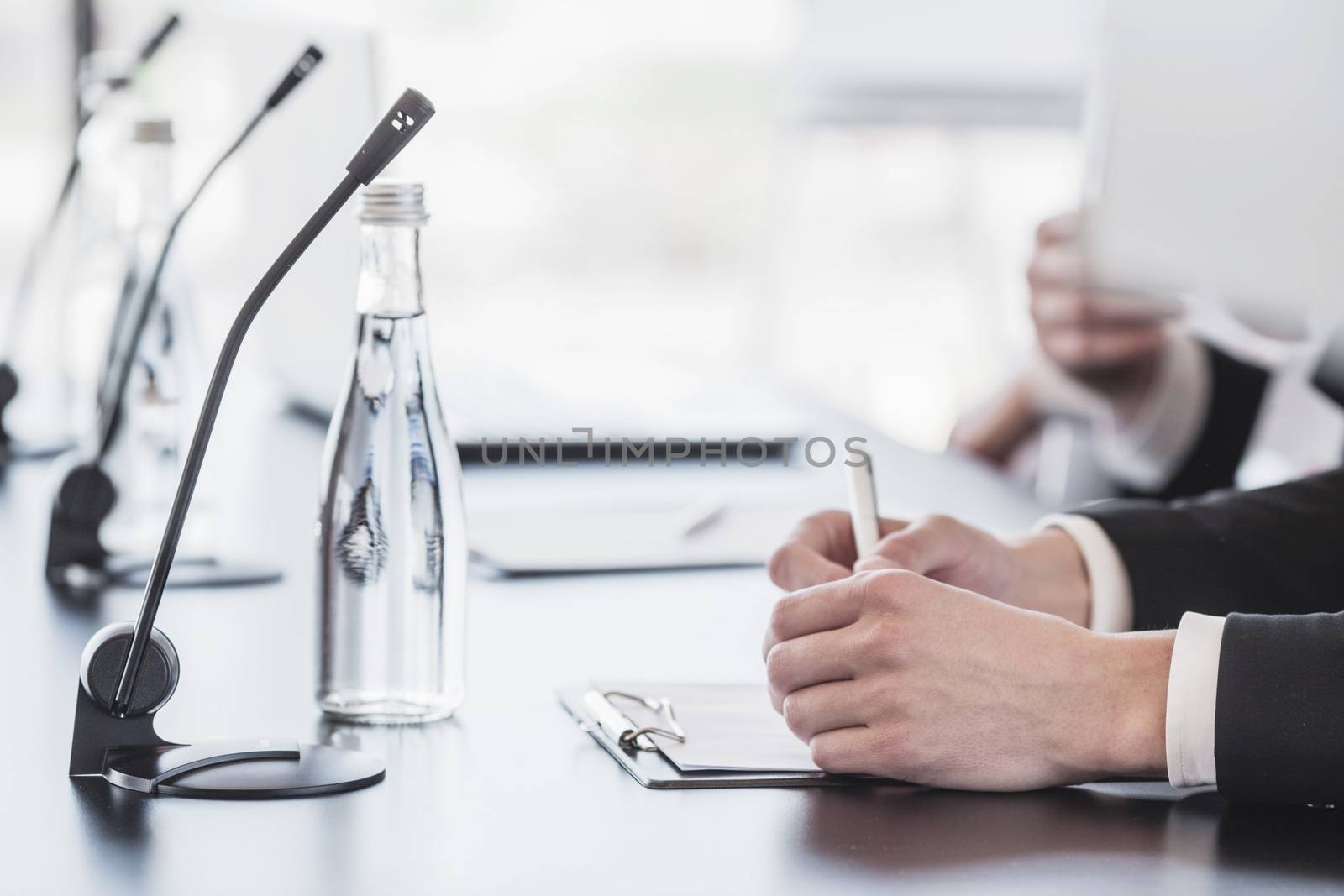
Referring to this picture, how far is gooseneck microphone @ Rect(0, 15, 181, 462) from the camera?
47.3 inches

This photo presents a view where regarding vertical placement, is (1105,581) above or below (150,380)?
below

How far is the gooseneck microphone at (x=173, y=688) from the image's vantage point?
0.68 m

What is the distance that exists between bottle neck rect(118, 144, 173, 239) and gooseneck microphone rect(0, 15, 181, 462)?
0.08 metres

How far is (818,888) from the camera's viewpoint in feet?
1.91

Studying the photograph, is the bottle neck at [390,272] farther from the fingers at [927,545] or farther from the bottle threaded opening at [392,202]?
the fingers at [927,545]

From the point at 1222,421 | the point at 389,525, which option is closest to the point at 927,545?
the point at 389,525

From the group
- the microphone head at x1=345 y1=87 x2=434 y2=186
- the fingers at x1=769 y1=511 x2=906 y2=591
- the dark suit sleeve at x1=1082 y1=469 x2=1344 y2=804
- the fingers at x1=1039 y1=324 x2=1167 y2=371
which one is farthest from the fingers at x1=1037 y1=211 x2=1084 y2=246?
the microphone head at x1=345 y1=87 x2=434 y2=186

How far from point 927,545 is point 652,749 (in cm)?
24

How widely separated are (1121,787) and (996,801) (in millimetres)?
75

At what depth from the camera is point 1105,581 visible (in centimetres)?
96

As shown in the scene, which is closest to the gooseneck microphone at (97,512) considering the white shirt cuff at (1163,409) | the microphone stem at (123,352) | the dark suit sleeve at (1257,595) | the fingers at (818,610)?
the microphone stem at (123,352)

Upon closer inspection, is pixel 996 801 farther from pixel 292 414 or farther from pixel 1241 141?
pixel 292 414

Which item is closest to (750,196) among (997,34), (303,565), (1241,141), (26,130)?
(997,34)

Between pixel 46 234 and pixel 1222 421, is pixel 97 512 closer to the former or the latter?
pixel 46 234
